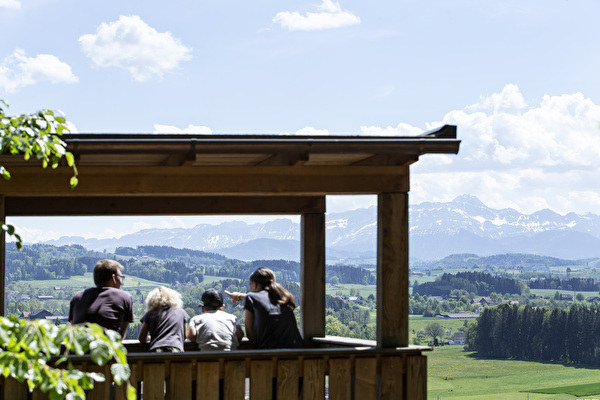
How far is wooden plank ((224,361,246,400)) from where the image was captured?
618 centimetres

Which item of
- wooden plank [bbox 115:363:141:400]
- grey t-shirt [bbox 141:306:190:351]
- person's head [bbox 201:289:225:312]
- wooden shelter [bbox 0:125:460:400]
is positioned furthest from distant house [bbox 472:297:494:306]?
wooden plank [bbox 115:363:141:400]

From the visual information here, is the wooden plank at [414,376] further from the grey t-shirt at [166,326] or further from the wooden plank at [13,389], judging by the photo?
the wooden plank at [13,389]

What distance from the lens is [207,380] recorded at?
20.1 feet

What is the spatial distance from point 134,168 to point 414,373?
2603 mm

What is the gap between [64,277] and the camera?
147000mm

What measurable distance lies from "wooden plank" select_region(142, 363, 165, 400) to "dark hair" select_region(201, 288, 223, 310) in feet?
3.54

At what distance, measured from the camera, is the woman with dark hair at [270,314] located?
685 centimetres

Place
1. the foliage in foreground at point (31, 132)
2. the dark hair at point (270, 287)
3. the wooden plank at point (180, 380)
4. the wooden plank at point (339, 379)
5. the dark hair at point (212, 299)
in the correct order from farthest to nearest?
1. the dark hair at point (212, 299)
2. the dark hair at point (270, 287)
3. the wooden plank at point (339, 379)
4. the wooden plank at point (180, 380)
5. the foliage in foreground at point (31, 132)

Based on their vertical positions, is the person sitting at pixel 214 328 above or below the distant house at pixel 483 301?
above

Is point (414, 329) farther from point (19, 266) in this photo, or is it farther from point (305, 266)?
point (305, 266)

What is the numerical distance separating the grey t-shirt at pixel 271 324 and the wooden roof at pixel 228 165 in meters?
0.88

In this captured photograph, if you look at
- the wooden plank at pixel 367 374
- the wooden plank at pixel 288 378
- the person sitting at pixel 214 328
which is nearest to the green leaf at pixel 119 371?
the wooden plank at pixel 288 378

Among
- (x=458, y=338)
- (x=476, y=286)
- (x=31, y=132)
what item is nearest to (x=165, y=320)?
(x=31, y=132)

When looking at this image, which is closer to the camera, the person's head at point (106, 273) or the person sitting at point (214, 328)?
the person's head at point (106, 273)
